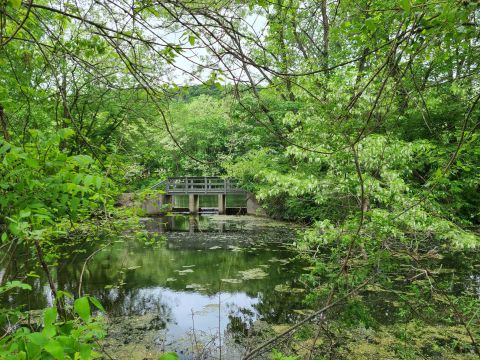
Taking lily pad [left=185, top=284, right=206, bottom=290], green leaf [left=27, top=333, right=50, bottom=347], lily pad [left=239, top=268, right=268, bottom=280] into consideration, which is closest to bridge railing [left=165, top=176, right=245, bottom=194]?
lily pad [left=239, top=268, right=268, bottom=280]

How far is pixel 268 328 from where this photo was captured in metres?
4.86

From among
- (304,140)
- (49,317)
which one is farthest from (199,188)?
(49,317)

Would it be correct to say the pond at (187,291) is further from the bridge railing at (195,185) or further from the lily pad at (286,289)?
the bridge railing at (195,185)

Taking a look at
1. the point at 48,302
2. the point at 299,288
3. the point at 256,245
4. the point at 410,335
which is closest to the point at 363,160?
the point at 299,288

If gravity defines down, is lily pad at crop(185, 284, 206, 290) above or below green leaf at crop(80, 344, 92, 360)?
below

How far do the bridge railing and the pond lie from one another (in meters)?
8.63

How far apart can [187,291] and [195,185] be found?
14.1m

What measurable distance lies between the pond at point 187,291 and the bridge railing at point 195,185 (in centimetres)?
863

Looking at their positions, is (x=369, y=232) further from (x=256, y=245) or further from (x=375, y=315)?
(x=256, y=245)

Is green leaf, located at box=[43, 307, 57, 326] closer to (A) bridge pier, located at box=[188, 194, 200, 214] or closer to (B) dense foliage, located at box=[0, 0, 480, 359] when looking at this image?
(B) dense foliage, located at box=[0, 0, 480, 359]

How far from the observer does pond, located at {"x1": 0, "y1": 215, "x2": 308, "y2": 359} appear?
4582 mm

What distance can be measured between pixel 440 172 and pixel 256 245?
8.47m

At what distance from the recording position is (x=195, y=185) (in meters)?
20.5

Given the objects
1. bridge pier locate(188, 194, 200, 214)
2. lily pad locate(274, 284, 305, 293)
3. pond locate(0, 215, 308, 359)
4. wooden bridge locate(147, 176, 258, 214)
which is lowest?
pond locate(0, 215, 308, 359)
